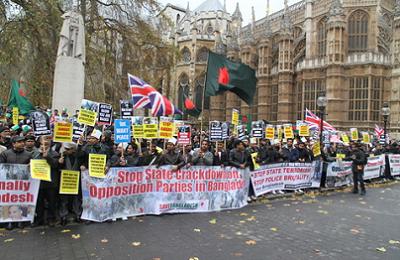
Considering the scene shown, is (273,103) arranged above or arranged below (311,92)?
below

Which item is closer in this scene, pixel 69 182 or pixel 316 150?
pixel 69 182

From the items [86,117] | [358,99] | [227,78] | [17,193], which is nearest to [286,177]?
[227,78]

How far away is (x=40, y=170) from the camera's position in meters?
7.05

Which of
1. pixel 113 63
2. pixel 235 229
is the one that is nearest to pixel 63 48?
pixel 235 229

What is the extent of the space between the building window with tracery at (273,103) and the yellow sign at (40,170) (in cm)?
3730

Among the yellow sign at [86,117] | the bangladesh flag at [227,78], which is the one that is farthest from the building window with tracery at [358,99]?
the yellow sign at [86,117]

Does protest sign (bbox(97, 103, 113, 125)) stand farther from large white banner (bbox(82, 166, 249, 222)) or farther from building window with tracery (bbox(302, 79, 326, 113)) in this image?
building window with tracery (bbox(302, 79, 326, 113))

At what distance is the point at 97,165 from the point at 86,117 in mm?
1128

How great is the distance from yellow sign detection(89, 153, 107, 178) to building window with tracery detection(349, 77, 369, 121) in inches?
1261

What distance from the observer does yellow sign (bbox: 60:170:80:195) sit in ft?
23.8

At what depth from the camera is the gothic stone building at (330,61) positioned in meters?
34.3

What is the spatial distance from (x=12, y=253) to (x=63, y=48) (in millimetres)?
8170

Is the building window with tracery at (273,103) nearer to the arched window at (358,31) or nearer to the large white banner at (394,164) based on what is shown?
the arched window at (358,31)

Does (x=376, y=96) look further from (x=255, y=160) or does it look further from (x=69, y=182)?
(x=69, y=182)
